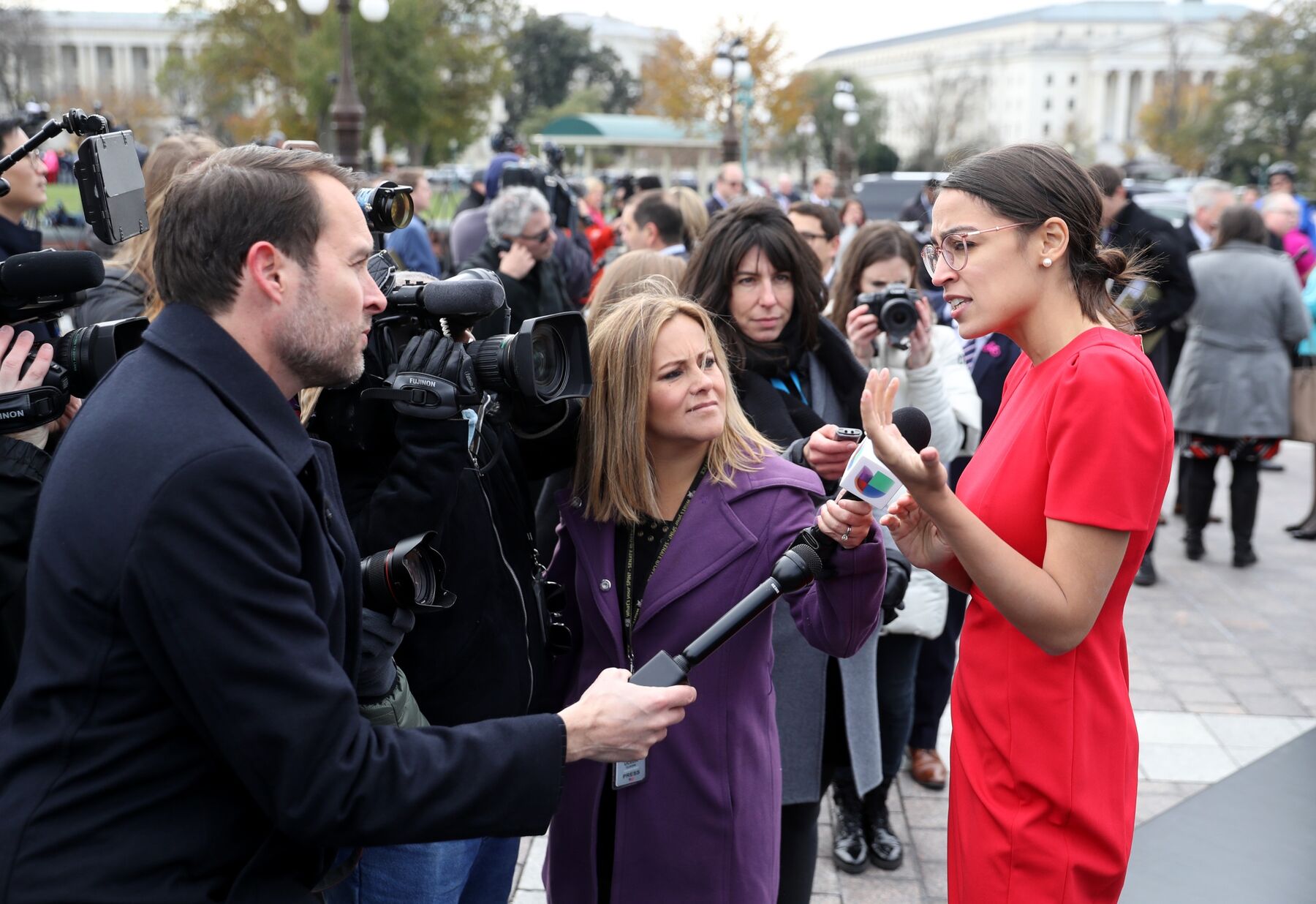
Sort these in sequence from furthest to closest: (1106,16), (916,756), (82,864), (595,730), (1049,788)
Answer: (1106,16) → (916,756) → (1049,788) → (595,730) → (82,864)

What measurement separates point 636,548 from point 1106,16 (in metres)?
150

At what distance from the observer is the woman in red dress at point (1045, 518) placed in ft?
6.32

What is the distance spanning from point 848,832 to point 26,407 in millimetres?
2968

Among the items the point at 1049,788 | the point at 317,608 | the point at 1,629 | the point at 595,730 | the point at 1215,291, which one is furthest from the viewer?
the point at 1215,291

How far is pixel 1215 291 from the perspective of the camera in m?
7.29

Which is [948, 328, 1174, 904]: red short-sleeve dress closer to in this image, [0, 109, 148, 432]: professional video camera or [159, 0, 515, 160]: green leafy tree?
[0, 109, 148, 432]: professional video camera

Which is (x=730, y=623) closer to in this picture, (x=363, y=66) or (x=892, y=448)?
(x=892, y=448)

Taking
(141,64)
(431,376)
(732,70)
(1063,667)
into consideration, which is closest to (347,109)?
(431,376)

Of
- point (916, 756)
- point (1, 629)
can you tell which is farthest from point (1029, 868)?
point (916, 756)

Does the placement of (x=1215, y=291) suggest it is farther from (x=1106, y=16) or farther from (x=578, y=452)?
(x=1106, y=16)

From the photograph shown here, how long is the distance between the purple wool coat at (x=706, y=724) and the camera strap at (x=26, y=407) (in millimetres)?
1217

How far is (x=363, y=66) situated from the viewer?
31.5m

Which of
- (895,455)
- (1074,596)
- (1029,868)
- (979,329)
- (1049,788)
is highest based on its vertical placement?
(979,329)

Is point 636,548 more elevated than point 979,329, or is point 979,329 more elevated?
point 979,329
